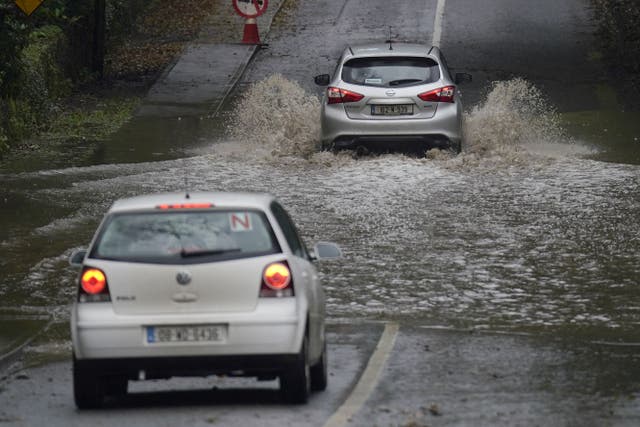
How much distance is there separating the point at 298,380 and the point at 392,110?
491 inches

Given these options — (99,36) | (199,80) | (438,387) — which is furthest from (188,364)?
(99,36)

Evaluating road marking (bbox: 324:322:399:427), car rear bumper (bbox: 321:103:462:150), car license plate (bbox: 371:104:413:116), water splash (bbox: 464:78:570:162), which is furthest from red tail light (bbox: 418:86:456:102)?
road marking (bbox: 324:322:399:427)

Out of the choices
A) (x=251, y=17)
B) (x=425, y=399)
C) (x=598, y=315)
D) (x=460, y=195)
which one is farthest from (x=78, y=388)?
(x=251, y=17)

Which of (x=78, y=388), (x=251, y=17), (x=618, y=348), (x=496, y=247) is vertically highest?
(x=78, y=388)

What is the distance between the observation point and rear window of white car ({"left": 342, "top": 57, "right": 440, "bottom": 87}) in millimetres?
22047

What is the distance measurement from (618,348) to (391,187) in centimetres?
859

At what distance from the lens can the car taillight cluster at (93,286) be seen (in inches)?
380

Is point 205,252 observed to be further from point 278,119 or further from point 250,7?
point 250,7

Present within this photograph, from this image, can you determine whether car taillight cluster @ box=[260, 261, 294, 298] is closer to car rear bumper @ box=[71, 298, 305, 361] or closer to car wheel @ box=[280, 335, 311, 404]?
car rear bumper @ box=[71, 298, 305, 361]

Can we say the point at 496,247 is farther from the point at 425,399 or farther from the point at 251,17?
the point at 251,17

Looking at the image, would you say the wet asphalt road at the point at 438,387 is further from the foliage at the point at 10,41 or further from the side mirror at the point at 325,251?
the foliage at the point at 10,41

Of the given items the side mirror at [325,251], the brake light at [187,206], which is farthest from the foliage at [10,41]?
the brake light at [187,206]

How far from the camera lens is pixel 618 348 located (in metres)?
12.1

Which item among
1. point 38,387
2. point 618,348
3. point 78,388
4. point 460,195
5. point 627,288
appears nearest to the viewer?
point 78,388
